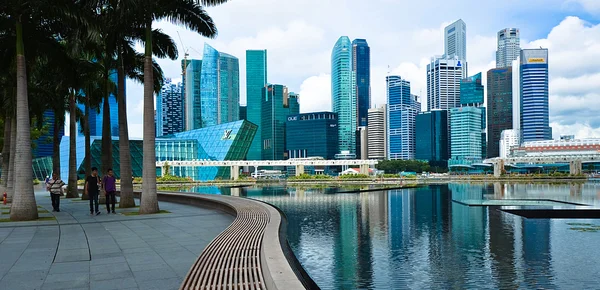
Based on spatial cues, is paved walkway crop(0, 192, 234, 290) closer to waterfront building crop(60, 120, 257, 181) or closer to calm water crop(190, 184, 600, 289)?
calm water crop(190, 184, 600, 289)

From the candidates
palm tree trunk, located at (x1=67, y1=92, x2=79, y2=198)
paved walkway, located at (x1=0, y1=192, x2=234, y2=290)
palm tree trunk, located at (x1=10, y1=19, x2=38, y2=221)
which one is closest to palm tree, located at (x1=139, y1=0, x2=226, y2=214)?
paved walkway, located at (x1=0, y1=192, x2=234, y2=290)

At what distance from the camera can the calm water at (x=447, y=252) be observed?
9.55 meters

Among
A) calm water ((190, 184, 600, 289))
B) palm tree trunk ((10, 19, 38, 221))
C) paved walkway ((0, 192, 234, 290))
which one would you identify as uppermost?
palm tree trunk ((10, 19, 38, 221))

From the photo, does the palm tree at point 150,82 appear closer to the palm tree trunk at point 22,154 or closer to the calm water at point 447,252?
the palm tree trunk at point 22,154

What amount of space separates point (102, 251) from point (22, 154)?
803 centimetres

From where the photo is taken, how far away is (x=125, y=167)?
21094 millimetres

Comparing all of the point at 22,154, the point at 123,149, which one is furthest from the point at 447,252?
the point at 123,149

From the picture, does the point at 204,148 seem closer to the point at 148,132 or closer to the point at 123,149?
the point at 123,149

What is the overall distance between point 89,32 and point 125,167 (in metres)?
6.73

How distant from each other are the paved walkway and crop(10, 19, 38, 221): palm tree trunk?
30.5 inches

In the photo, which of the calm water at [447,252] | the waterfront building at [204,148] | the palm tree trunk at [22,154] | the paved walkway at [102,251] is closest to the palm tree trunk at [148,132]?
the paved walkway at [102,251]

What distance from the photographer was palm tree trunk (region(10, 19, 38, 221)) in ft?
53.4

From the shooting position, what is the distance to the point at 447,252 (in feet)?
40.6

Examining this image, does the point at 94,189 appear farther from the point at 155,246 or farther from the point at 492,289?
the point at 492,289
